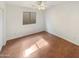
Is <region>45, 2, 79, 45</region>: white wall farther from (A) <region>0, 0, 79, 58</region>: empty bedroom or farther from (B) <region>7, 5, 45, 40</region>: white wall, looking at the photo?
(B) <region>7, 5, 45, 40</region>: white wall

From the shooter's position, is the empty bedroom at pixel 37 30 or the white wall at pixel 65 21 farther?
the white wall at pixel 65 21

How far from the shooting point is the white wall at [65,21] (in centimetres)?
370

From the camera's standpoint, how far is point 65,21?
4.26m

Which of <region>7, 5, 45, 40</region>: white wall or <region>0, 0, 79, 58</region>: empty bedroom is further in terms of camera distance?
<region>7, 5, 45, 40</region>: white wall

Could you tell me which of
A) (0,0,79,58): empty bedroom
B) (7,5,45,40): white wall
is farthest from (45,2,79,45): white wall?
(7,5,45,40): white wall

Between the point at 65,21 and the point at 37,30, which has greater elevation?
the point at 65,21

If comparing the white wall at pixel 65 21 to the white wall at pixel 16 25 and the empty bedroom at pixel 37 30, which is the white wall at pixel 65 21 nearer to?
the empty bedroom at pixel 37 30

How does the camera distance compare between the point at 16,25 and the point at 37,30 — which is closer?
the point at 16,25

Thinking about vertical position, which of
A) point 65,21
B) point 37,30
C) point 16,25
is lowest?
point 37,30

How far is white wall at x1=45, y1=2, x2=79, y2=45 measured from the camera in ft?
12.1

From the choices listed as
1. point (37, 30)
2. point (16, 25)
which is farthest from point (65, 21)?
point (16, 25)

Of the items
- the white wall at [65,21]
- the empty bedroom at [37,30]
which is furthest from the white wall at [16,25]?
the white wall at [65,21]

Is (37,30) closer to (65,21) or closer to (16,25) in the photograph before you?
(16,25)

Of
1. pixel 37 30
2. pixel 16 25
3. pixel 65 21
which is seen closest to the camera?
pixel 16 25
